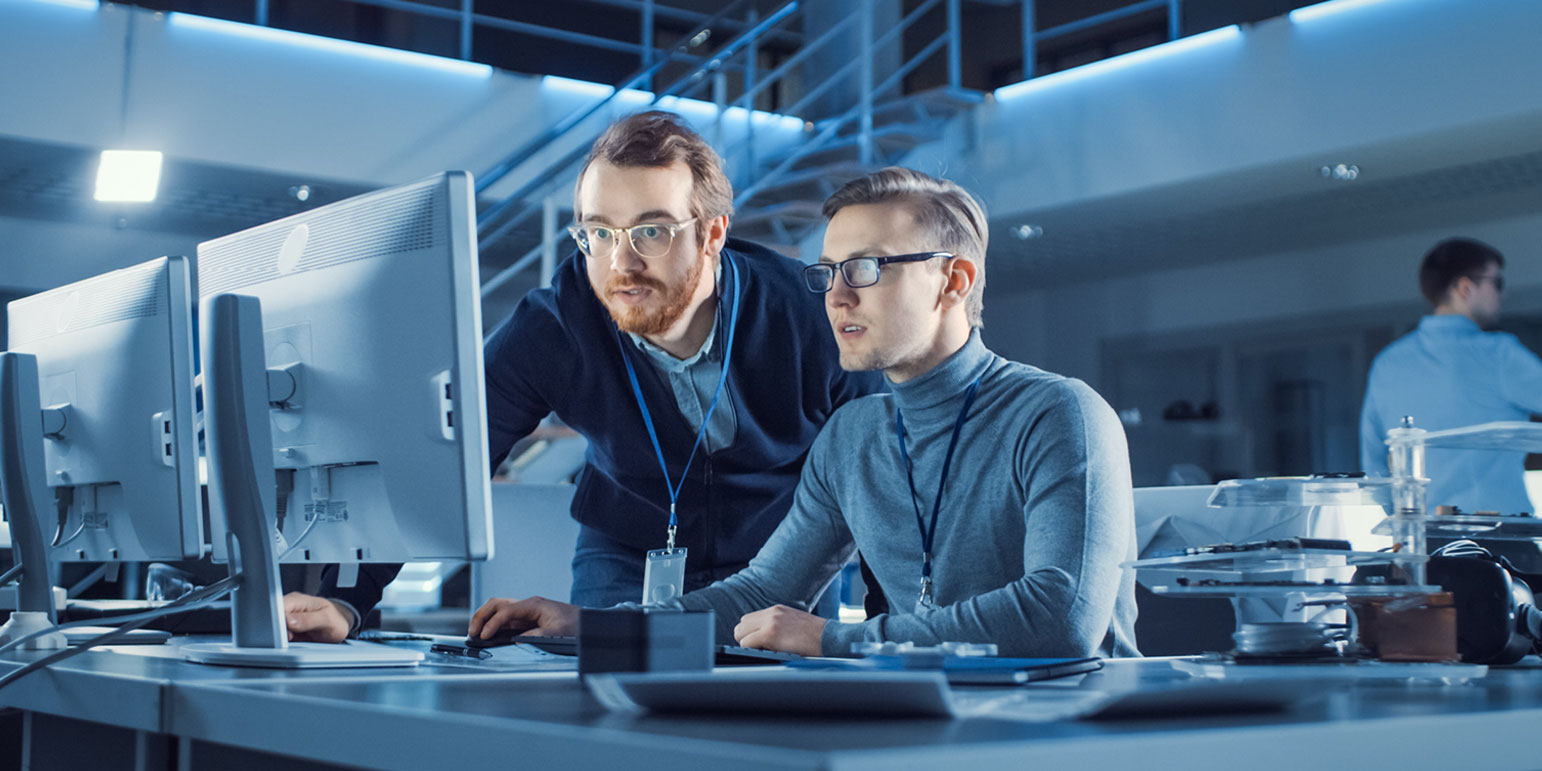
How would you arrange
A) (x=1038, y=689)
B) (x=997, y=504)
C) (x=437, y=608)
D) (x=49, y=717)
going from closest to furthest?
(x=1038, y=689), (x=49, y=717), (x=997, y=504), (x=437, y=608)

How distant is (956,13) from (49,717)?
566cm

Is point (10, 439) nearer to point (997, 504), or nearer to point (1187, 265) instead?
point (997, 504)

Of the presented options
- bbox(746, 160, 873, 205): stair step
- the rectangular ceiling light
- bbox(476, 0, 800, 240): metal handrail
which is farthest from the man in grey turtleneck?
bbox(746, 160, 873, 205): stair step

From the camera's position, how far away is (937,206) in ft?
5.62

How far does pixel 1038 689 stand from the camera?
94cm

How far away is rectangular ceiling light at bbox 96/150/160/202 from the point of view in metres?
4.23

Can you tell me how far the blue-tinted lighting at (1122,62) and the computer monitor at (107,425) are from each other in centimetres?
512

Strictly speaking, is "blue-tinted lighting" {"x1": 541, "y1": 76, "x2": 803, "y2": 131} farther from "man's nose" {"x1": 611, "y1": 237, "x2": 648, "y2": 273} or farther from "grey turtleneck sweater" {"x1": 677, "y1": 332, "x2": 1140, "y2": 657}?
"grey turtleneck sweater" {"x1": 677, "y1": 332, "x2": 1140, "y2": 657}

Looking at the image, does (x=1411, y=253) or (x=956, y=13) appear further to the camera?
(x=1411, y=253)

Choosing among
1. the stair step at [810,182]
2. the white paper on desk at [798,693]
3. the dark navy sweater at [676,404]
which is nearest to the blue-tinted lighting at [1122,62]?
the stair step at [810,182]

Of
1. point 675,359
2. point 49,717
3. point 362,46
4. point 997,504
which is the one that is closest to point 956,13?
point 362,46

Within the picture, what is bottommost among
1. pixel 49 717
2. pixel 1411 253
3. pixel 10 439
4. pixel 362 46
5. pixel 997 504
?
pixel 49 717

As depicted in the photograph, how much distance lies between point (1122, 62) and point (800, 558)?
16.3ft

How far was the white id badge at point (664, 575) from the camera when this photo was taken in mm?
1767
